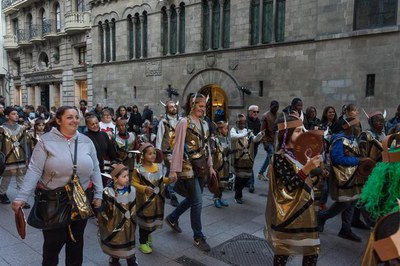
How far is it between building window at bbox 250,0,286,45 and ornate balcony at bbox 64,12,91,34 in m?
12.7

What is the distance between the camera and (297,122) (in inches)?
132

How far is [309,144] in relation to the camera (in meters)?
3.12

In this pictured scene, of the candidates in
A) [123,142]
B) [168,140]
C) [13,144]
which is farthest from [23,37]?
[168,140]

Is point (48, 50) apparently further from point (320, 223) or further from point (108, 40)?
point (320, 223)

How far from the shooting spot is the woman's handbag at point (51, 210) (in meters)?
3.08

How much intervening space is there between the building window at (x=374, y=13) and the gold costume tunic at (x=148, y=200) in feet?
38.0

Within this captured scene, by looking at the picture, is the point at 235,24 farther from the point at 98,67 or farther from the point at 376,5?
the point at 98,67

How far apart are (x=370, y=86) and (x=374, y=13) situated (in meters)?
2.69

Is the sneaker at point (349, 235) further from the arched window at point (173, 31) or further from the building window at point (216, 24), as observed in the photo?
the arched window at point (173, 31)

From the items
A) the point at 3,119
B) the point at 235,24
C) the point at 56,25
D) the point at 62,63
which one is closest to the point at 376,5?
the point at 235,24

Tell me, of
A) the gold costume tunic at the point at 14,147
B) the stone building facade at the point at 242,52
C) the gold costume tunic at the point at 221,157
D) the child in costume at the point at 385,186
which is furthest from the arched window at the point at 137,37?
the child in costume at the point at 385,186

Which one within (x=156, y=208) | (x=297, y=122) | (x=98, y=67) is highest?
(x=98, y=67)

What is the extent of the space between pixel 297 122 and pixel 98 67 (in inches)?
848

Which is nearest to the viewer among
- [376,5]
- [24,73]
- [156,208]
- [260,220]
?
[156,208]
